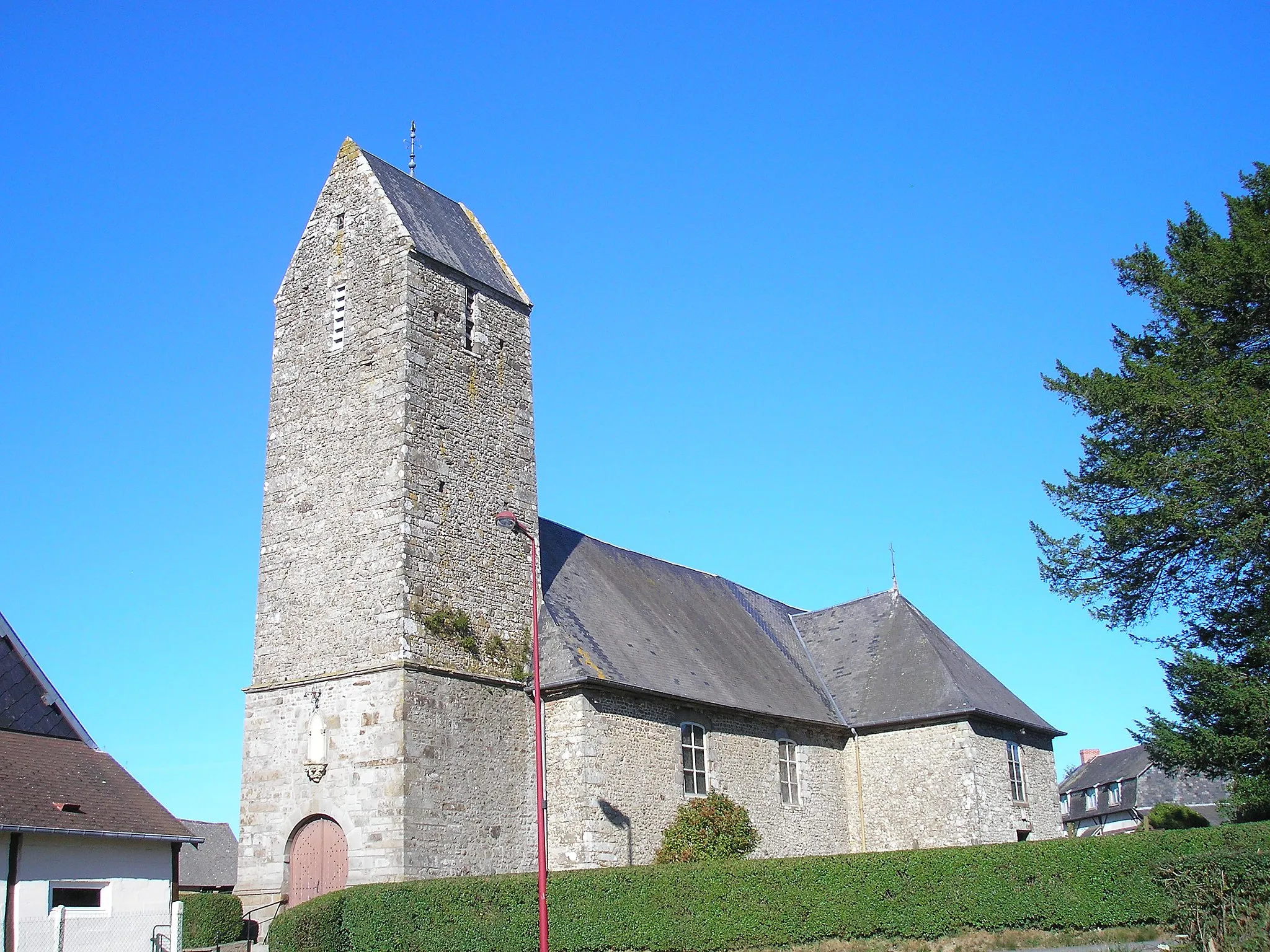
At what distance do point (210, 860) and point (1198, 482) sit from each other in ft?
143

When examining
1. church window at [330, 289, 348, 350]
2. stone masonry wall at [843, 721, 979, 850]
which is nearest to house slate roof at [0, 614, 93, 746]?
church window at [330, 289, 348, 350]

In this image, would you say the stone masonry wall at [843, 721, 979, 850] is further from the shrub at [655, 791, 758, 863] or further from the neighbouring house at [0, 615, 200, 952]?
the neighbouring house at [0, 615, 200, 952]

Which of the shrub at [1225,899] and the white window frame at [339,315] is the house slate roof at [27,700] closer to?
the white window frame at [339,315]

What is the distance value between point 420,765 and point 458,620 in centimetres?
274

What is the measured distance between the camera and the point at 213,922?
18938 millimetres

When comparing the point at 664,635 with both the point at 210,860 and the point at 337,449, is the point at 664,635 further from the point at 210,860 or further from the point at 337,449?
the point at 210,860

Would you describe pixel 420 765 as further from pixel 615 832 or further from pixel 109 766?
pixel 109 766

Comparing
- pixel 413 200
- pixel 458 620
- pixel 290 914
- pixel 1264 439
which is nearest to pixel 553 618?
pixel 458 620

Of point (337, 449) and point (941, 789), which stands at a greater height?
point (337, 449)

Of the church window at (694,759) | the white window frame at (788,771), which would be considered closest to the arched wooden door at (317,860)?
the church window at (694,759)

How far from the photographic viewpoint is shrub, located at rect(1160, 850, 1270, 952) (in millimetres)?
12180

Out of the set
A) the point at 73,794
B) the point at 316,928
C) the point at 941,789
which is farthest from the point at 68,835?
the point at 941,789

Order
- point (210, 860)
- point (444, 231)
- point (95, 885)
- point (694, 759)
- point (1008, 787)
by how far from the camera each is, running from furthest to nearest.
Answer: point (210, 860) → point (1008, 787) → point (444, 231) → point (694, 759) → point (95, 885)

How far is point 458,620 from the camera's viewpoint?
65.0 ft
